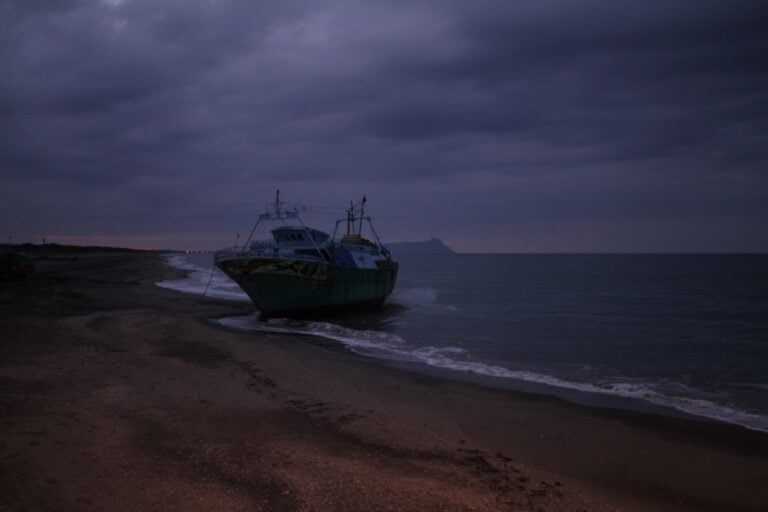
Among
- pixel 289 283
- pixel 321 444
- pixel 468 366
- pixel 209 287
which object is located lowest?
pixel 209 287

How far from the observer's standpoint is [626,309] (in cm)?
3716

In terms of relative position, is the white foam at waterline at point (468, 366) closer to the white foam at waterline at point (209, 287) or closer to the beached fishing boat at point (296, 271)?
the beached fishing boat at point (296, 271)

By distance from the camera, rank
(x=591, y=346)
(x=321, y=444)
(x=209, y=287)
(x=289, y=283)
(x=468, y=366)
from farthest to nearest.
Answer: (x=209, y=287)
(x=289, y=283)
(x=591, y=346)
(x=468, y=366)
(x=321, y=444)

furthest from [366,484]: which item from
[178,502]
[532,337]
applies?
[532,337]

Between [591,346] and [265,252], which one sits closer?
[591,346]

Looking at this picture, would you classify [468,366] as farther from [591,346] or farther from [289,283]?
[289,283]

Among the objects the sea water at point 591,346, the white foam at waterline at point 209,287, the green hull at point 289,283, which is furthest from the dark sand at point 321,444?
the white foam at waterline at point 209,287

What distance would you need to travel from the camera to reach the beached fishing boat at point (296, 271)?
2725 cm

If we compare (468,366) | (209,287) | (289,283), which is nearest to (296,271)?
(289,283)

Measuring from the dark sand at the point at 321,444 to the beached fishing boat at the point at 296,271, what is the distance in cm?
1273

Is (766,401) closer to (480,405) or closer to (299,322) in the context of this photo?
(480,405)

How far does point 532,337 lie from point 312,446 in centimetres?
1773

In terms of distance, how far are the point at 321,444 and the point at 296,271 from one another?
64.6ft

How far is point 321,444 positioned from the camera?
8.08 m
